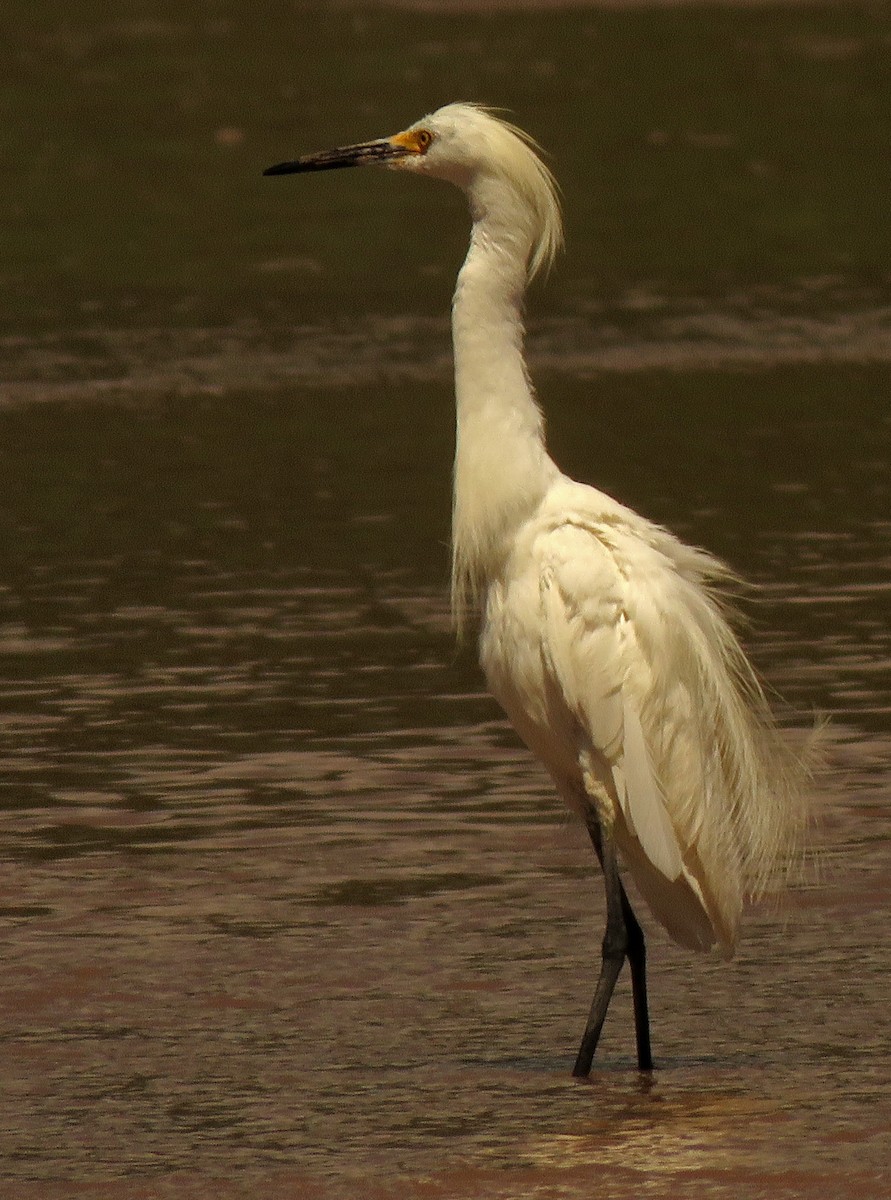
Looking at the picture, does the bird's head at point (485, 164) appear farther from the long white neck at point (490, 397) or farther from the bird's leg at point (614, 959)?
the bird's leg at point (614, 959)

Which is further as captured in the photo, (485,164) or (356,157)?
(356,157)

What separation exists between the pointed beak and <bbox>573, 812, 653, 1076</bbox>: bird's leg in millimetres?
1653

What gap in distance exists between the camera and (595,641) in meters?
6.37

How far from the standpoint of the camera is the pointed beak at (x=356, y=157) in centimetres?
696

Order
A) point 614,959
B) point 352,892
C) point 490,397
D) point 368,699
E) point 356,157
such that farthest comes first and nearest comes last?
point 368,699, point 352,892, point 356,157, point 490,397, point 614,959

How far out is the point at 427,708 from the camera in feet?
30.5

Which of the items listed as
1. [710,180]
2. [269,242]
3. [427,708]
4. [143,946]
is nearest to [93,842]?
[143,946]

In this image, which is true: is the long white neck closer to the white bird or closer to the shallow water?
the white bird

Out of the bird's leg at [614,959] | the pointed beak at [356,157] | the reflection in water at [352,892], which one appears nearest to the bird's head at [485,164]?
the pointed beak at [356,157]

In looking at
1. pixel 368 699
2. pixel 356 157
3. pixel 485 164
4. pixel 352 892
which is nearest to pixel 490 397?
pixel 485 164

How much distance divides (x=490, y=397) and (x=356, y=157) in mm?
853

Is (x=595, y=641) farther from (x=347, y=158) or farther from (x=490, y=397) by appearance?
(x=347, y=158)

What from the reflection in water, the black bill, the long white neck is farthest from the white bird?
the reflection in water

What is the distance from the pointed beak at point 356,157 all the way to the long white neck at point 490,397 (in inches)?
14.0
